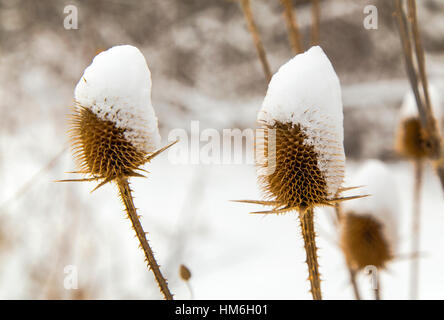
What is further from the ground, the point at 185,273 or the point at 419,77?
the point at 419,77

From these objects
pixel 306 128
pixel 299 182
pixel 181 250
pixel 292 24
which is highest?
pixel 292 24

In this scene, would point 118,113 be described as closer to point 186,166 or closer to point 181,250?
point 181,250

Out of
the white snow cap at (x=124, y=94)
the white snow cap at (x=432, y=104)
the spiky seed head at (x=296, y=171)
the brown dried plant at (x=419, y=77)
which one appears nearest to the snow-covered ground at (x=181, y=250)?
the white snow cap at (x=432, y=104)

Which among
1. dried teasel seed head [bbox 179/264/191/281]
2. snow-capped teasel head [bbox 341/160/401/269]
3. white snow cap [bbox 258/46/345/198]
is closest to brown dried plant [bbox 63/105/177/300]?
dried teasel seed head [bbox 179/264/191/281]

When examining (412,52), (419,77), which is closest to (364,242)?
(419,77)

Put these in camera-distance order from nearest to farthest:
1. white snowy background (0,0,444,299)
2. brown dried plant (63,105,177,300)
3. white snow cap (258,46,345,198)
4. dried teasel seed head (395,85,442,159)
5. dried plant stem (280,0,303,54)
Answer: white snow cap (258,46,345,198) < brown dried plant (63,105,177,300) < dried plant stem (280,0,303,54) < dried teasel seed head (395,85,442,159) < white snowy background (0,0,444,299)

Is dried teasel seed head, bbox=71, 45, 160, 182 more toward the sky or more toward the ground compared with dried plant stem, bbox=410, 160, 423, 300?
more toward the sky

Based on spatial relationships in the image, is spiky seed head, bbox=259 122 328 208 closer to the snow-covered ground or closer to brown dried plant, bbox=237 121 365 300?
brown dried plant, bbox=237 121 365 300
